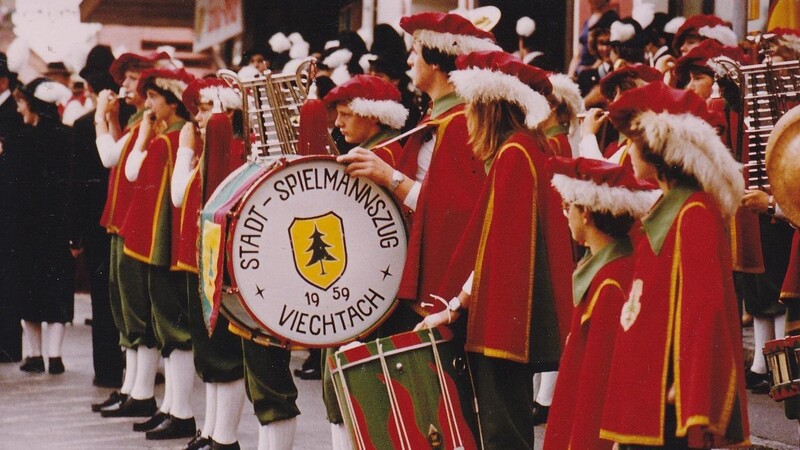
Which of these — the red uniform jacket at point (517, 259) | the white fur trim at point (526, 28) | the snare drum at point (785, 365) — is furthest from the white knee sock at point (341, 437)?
the white fur trim at point (526, 28)

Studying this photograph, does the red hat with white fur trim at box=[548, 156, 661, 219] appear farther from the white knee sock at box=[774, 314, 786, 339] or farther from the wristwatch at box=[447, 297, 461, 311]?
the white knee sock at box=[774, 314, 786, 339]

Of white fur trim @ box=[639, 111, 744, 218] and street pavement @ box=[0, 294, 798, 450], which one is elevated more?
white fur trim @ box=[639, 111, 744, 218]

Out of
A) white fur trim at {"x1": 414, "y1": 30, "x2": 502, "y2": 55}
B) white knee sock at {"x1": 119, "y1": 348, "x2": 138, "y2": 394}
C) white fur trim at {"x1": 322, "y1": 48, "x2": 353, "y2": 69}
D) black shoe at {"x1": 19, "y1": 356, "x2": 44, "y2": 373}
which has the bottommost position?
black shoe at {"x1": 19, "y1": 356, "x2": 44, "y2": 373}

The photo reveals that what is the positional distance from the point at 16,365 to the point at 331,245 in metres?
7.17

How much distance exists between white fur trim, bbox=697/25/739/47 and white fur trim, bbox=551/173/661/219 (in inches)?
150

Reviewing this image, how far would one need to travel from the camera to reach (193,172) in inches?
308

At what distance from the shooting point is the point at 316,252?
5473 millimetres

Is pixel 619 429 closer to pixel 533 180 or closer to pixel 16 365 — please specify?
pixel 533 180

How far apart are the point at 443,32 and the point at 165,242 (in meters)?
3.25

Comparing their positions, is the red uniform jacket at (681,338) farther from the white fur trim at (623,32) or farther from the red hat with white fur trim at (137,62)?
the white fur trim at (623,32)

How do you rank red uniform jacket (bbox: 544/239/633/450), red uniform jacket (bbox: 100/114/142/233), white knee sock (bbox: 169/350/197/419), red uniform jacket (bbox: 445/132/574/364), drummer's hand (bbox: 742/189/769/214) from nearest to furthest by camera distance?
red uniform jacket (bbox: 544/239/633/450) < red uniform jacket (bbox: 445/132/574/364) < drummer's hand (bbox: 742/189/769/214) < white knee sock (bbox: 169/350/197/419) < red uniform jacket (bbox: 100/114/142/233)

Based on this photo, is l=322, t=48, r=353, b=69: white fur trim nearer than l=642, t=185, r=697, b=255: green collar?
No

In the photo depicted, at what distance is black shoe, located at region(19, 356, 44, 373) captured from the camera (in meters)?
11.6

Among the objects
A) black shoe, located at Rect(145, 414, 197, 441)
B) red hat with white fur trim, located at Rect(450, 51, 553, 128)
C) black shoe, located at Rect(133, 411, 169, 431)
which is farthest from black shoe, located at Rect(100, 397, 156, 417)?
red hat with white fur trim, located at Rect(450, 51, 553, 128)
